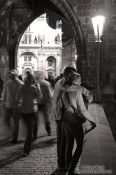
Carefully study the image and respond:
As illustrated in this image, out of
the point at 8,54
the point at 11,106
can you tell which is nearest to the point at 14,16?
the point at 8,54

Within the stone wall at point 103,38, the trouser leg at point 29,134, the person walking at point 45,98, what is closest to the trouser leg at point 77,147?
the trouser leg at point 29,134

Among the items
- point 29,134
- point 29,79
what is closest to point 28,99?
point 29,79

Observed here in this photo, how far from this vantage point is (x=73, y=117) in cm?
471

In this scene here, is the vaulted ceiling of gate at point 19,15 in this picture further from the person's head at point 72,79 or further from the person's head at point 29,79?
the person's head at point 72,79

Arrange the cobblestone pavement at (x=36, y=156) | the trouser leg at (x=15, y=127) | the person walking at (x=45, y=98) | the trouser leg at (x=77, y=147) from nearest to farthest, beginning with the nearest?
the trouser leg at (x=77, y=147)
the cobblestone pavement at (x=36, y=156)
the trouser leg at (x=15, y=127)
the person walking at (x=45, y=98)

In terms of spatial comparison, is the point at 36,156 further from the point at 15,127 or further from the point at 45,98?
the point at 45,98

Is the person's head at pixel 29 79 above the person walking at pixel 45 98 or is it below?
above

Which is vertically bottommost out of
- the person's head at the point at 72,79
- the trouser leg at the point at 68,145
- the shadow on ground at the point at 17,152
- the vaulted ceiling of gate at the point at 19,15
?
the shadow on ground at the point at 17,152

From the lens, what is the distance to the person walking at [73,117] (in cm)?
468

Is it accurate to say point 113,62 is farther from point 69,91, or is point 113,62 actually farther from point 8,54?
point 69,91

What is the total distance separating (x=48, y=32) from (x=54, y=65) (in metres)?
6.07

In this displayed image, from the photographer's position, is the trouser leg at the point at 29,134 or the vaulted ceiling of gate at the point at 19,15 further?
the vaulted ceiling of gate at the point at 19,15

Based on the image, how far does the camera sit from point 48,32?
202 ft

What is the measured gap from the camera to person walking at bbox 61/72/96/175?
4.68 m
